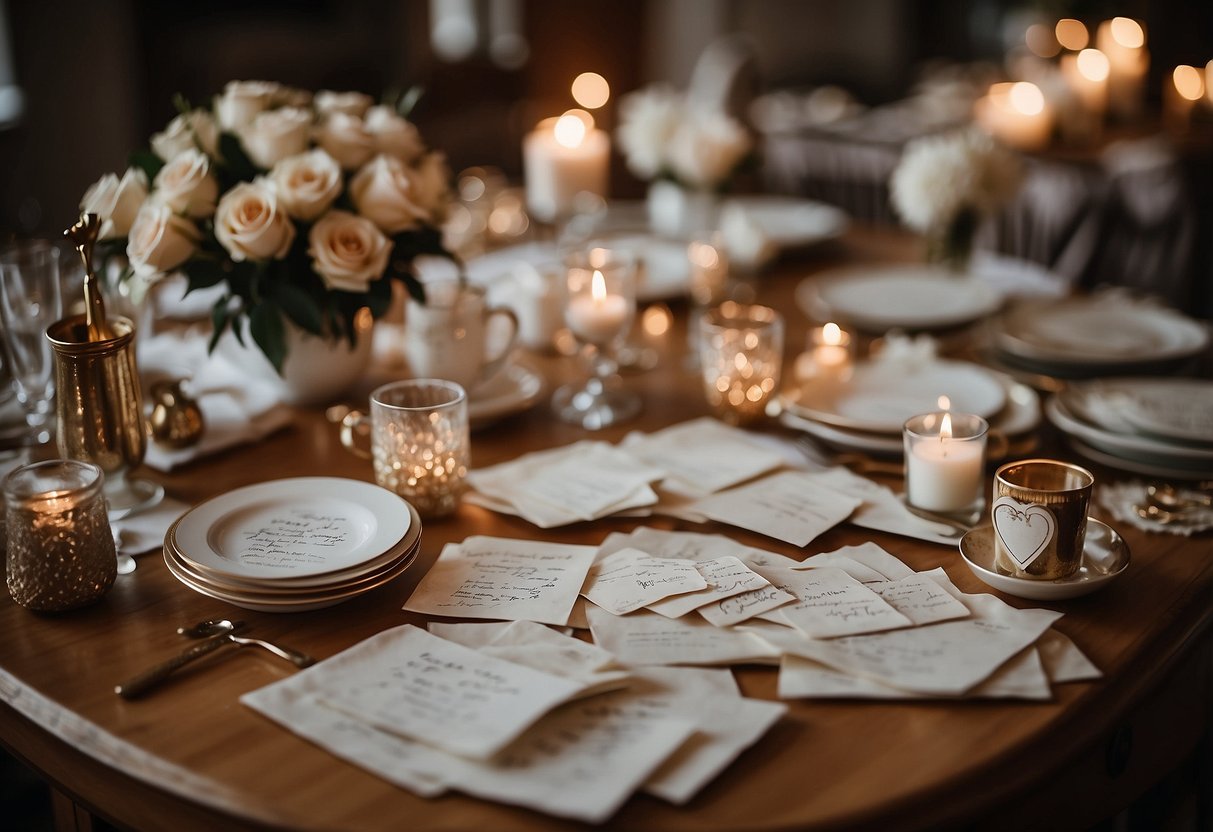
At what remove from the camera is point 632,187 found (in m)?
3.33

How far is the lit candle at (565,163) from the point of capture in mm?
2160

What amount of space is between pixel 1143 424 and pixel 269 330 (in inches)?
42.9

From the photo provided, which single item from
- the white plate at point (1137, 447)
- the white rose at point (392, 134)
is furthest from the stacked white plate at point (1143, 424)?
the white rose at point (392, 134)

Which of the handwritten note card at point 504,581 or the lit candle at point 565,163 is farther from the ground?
the lit candle at point 565,163

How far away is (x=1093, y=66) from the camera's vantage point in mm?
3668

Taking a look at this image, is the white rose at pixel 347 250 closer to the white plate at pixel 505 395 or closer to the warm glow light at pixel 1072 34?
the white plate at pixel 505 395

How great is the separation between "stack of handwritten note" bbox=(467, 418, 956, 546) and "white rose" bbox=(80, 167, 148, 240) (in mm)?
543

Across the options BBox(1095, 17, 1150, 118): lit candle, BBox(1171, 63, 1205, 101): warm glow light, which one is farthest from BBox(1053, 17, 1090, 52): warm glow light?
BBox(1171, 63, 1205, 101): warm glow light

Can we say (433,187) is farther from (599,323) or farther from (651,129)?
(651,129)

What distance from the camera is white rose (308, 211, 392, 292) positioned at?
1364 mm

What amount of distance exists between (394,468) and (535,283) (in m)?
0.62

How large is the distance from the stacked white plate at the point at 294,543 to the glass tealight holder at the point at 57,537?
68 mm

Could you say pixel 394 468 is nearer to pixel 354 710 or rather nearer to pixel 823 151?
pixel 354 710

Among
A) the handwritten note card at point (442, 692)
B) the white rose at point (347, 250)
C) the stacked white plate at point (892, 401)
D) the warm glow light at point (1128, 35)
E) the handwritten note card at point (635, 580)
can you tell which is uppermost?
the warm glow light at point (1128, 35)
